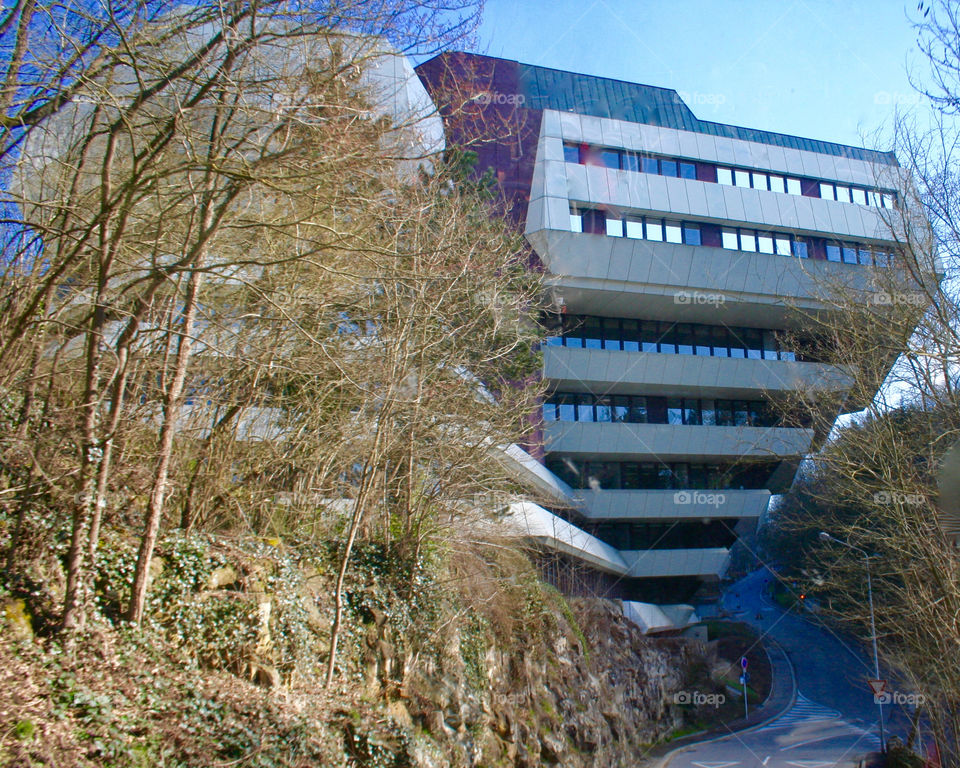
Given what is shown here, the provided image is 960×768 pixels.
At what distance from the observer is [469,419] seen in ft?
39.9

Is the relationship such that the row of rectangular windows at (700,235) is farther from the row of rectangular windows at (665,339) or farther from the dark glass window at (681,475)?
the dark glass window at (681,475)

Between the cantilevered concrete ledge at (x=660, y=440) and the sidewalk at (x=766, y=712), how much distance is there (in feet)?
33.4

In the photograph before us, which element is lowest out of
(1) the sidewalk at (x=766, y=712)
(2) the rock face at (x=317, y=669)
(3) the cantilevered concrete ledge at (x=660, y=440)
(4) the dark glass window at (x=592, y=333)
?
(1) the sidewalk at (x=766, y=712)

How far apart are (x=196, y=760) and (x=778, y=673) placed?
33.5m

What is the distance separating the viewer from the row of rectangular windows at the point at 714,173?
28.4 metres

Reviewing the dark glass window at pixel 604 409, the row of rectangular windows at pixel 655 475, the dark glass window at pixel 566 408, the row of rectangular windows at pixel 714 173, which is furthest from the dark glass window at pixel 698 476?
the row of rectangular windows at pixel 714 173

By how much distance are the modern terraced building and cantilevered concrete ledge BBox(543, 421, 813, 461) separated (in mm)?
74

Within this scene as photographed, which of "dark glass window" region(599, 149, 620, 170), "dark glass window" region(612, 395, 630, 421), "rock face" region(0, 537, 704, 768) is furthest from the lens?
"dark glass window" region(612, 395, 630, 421)

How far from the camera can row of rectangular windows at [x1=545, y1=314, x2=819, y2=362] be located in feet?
97.8

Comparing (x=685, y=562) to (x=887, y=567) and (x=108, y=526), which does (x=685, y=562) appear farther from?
(x=108, y=526)

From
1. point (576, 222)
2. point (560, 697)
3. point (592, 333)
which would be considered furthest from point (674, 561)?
point (576, 222)

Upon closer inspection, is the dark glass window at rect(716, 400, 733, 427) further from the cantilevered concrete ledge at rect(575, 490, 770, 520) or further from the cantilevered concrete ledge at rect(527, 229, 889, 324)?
the cantilevered concrete ledge at rect(527, 229, 889, 324)

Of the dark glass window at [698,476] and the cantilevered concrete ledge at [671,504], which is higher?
the dark glass window at [698,476]

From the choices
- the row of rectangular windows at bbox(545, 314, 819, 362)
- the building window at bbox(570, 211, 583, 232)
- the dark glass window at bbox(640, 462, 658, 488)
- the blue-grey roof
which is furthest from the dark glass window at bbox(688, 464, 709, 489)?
the blue-grey roof
